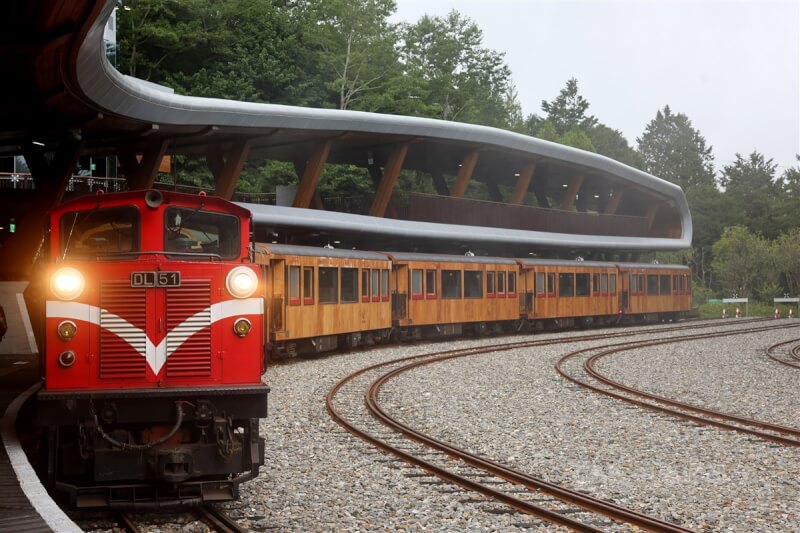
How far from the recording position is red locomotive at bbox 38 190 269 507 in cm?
771

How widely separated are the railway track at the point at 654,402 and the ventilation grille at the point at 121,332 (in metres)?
8.36

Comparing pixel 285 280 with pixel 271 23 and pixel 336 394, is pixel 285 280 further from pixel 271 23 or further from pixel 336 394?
pixel 271 23

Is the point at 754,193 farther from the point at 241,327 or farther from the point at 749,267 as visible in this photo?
the point at 241,327

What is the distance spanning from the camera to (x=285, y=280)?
21.1 meters

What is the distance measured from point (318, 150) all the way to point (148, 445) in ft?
90.0

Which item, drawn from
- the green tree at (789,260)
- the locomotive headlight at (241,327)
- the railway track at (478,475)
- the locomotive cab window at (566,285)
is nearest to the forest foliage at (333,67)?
the green tree at (789,260)

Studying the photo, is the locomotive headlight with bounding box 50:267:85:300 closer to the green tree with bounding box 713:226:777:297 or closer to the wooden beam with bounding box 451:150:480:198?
the wooden beam with bounding box 451:150:480:198

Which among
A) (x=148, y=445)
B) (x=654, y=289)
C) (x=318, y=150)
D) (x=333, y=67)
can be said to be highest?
(x=333, y=67)

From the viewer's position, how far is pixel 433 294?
95.9ft

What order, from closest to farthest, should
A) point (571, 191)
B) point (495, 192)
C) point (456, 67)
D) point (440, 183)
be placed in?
point (440, 183) < point (571, 191) < point (495, 192) < point (456, 67)

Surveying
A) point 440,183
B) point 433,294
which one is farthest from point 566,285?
point 440,183

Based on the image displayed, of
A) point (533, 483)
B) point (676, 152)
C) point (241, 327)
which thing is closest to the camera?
point (241, 327)

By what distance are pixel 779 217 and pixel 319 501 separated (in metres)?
105

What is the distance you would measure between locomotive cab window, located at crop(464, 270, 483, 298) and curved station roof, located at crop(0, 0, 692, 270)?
15.0 feet
